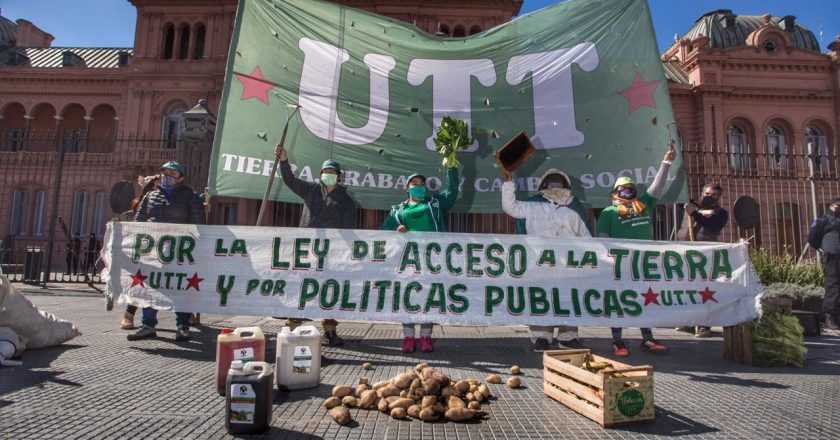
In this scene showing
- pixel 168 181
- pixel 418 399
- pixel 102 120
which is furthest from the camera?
pixel 102 120

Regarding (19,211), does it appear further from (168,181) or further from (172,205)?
(172,205)

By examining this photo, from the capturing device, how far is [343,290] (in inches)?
191

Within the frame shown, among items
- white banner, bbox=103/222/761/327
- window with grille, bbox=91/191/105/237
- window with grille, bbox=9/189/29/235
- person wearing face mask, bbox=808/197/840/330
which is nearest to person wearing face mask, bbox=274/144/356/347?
white banner, bbox=103/222/761/327

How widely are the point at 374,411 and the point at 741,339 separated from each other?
4.02 meters

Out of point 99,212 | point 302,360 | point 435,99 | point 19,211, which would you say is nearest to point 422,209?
point 435,99

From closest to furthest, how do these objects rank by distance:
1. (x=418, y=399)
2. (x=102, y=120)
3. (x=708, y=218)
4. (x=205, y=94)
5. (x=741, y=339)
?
(x=418, y=399), (x=741, y=339), (x=708, y=218), (x=205, y=94), (x=102, y=120)

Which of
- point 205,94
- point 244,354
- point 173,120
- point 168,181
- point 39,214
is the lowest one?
point 244,354

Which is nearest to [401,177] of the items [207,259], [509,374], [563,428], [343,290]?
[343,290]

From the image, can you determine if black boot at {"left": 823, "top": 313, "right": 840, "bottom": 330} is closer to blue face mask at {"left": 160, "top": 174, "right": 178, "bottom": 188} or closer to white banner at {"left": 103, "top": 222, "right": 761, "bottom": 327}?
white banner at {"left": 103, "top": 222, "right": 761, "bottom": 327}

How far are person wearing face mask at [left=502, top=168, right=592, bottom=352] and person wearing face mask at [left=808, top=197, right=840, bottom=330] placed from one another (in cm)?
475

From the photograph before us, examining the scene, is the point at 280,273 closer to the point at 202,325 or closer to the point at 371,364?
the point at 371,364

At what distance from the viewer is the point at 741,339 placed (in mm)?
4695

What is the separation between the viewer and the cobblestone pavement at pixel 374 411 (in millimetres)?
2656

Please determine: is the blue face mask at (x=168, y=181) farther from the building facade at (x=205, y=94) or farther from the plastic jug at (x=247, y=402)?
the building facade at (x=205, y=94)
